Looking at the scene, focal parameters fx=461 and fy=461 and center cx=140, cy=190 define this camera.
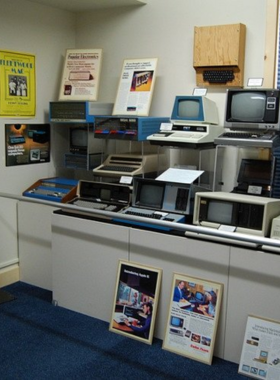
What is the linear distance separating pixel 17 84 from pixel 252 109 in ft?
6.88

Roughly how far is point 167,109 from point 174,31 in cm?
69

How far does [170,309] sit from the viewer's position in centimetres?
324

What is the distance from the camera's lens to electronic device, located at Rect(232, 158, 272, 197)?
3.38 m

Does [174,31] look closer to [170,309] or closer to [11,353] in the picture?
[170,309]

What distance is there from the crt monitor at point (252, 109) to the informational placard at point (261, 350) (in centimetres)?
137

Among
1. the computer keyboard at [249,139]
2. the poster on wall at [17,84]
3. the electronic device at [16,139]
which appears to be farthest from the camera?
the electronic device at [16,139]

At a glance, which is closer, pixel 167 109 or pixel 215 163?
pixel 215 163

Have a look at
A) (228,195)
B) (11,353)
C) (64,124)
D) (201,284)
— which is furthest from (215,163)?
(11,353)

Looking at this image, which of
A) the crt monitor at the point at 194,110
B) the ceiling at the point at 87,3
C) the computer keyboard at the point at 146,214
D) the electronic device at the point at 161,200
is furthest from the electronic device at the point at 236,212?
the ceiling at the point at 87,3

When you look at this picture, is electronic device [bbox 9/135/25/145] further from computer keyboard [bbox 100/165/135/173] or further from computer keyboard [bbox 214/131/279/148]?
computer keyboard [bbox 214/131/279/148]

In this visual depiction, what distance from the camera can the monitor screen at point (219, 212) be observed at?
3.07m

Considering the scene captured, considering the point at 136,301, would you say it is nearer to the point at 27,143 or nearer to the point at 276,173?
the point at 276,173

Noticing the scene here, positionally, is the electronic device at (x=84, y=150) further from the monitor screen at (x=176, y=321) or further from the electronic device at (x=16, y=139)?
the monitor screen at (x=176, y=321)

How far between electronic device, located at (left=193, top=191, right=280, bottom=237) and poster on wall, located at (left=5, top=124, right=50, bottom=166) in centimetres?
189
